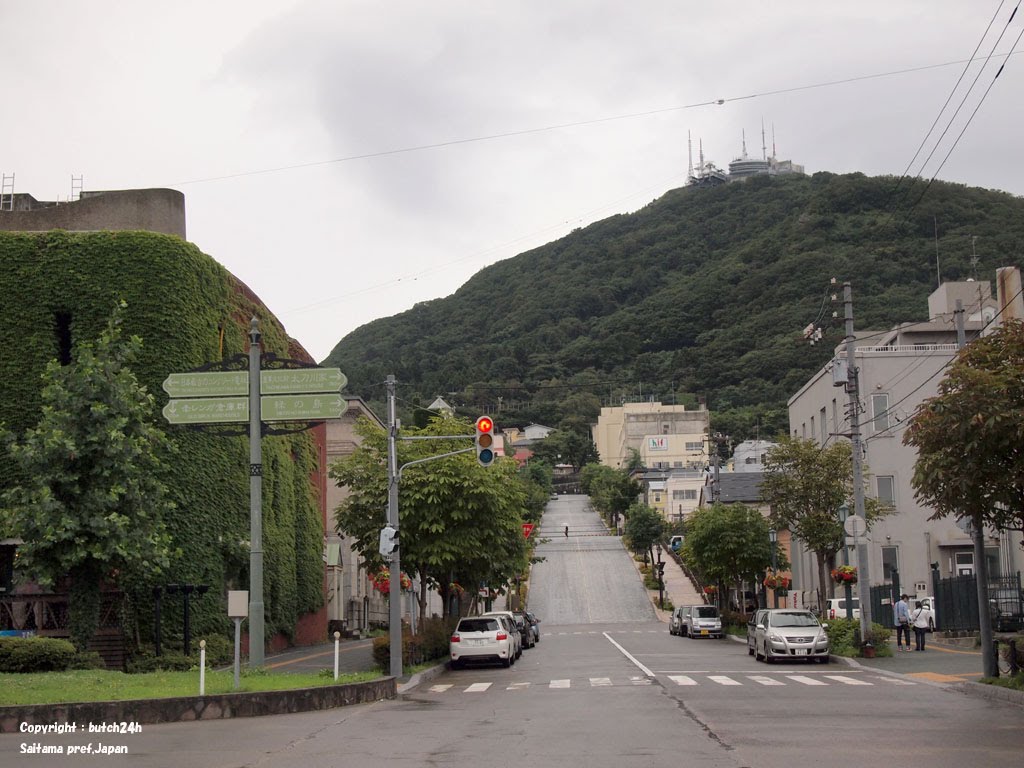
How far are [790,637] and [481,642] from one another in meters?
8.64

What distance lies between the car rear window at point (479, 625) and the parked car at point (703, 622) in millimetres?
19894

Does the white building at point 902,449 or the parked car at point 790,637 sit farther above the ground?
the white building at point 902,449

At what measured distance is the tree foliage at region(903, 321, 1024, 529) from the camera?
18734mm

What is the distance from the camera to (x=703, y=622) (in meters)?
51.2

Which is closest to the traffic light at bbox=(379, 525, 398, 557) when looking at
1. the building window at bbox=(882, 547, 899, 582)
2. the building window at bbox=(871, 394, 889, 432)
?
the building window at bbox=(882, 547, 899, 582)

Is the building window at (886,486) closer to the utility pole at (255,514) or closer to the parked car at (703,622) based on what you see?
the parked car at (703,622)

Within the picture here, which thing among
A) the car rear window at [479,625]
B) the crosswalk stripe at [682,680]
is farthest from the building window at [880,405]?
the crosswalk stripe at [682,680]

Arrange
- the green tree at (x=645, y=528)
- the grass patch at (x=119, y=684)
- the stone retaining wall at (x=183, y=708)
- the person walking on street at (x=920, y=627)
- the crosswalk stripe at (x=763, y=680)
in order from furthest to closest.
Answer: the green tree at (x=645, y=528) → the person walking on street at (x=920, y=627) → the crosswalk stripe at (x=763, y=680) → the grass patch at (x=119, y=684) → the stone retaining wall at (x=183, y=708)

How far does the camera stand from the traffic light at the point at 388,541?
86.1 ft

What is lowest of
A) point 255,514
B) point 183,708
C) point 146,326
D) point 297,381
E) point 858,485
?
point 183,708

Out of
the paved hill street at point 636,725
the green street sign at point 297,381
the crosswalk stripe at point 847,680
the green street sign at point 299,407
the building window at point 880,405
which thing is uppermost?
the building window at point 880,405

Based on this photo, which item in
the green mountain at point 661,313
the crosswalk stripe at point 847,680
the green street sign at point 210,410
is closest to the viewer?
the green street sign at point 210,410

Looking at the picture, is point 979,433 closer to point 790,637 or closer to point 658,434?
point 790,637

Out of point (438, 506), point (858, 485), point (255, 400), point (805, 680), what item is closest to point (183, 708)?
point (255, 400)
